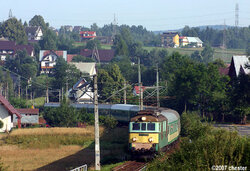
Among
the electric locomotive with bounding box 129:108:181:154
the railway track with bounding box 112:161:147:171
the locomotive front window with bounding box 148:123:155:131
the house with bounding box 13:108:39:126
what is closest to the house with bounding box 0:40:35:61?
the house with bounding box 13:108:39:126

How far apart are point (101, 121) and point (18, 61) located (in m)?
94.2

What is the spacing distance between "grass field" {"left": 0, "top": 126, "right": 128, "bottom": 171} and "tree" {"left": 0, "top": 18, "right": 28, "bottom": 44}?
151m

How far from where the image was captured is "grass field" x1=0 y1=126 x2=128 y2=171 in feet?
114

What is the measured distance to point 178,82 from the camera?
63.1 meters

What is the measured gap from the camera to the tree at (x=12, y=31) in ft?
637

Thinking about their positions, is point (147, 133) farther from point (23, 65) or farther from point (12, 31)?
point (12, 31)

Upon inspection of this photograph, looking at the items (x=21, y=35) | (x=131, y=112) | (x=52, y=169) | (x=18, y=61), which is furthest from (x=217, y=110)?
(x=21, y=35)

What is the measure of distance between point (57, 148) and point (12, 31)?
162 meters

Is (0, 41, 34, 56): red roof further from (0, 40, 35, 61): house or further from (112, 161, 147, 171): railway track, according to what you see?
(112, 161, 147, 171): railway track

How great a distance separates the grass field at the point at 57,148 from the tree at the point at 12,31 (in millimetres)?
150658

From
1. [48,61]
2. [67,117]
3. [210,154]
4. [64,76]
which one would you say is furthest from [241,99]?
[48,61]

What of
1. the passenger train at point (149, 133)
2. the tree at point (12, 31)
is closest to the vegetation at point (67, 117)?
the passenger train at point (149, 133)

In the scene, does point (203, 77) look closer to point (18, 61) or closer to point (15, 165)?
point (15, 165)

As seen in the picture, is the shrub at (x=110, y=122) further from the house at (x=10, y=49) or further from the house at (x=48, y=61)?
the house at (x=10, y=49)
